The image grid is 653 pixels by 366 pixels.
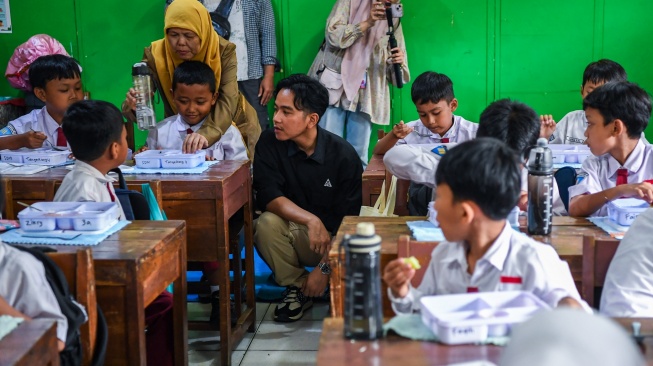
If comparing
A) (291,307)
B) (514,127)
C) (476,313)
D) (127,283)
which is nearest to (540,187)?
(514,127)

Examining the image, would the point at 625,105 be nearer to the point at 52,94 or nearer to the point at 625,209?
the point at 625,209

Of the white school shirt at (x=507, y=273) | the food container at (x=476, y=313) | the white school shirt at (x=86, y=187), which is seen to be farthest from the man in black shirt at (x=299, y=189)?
the food container at (x=476, y=313)

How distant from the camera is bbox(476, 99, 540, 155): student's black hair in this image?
2416 millimetres

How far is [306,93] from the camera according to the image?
3.66m

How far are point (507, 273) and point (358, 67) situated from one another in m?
3.69

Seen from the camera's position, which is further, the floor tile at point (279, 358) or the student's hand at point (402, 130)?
the student's hand at point (402, 130)

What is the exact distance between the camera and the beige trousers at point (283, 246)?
142 inches

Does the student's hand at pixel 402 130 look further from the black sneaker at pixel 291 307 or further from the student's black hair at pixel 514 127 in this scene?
the student's black hair at pixel 514 127

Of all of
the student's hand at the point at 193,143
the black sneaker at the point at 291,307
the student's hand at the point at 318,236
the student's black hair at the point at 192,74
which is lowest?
the black sneaker at the point at 291,307

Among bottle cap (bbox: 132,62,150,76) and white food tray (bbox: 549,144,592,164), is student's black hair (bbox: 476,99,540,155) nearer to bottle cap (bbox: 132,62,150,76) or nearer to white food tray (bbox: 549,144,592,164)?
white food tray (bbox: 549,144,592,164)

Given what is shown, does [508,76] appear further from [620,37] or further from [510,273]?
[510,273]

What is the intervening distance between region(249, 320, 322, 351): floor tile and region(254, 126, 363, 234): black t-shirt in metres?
0.48

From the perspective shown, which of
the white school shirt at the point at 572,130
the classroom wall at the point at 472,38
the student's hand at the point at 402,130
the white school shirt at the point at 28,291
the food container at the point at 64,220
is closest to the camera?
the white school shirt at the point at 28,291

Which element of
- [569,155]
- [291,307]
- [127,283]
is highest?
[569,155]
